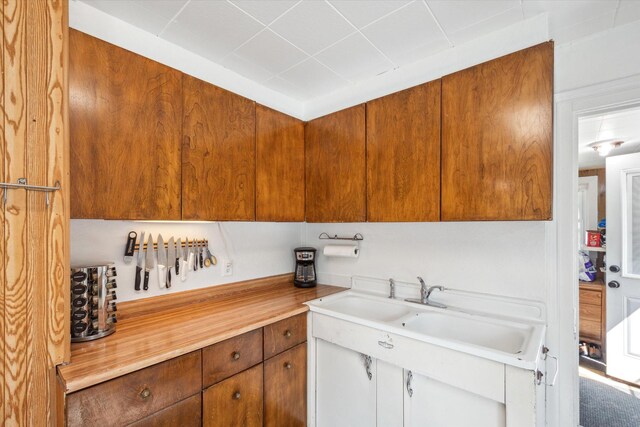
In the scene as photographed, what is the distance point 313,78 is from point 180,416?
2.10 m

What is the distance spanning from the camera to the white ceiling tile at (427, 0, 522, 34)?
1381 mm

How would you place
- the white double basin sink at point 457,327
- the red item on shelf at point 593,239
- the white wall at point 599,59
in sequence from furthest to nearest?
the red item on shelf at point 593,239 → the white wall at point 599,59 → the white double basin sink at point 457,327

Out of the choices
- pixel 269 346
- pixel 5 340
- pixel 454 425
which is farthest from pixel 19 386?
pixel 454 425

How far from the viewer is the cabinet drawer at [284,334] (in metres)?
1.54

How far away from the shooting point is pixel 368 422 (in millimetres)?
1554

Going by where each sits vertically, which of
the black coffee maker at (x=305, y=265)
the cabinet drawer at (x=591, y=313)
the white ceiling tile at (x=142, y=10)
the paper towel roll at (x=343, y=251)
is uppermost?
the white ceiling tile at (x=142, y=10)

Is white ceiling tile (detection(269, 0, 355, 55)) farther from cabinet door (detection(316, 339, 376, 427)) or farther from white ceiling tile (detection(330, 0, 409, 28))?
cabinet door (detection(316, 339, 376, 427))

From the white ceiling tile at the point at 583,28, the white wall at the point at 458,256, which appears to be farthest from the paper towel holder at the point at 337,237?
the white ceiling tile at the point at 583,28

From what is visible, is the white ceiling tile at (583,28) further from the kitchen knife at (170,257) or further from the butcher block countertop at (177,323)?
the kitchen knife at (170,257)

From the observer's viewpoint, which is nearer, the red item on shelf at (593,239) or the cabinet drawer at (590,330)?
the cabinet drawer at (590,330)

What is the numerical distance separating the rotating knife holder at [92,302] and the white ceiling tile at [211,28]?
50.3 inches

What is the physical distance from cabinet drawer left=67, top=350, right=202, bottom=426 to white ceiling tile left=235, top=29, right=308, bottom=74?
165cm

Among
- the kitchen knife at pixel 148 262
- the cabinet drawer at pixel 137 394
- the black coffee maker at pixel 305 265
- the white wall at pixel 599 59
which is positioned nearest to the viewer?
the cabinet drawer at pixel 137 394

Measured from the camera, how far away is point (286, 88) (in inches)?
88.7
